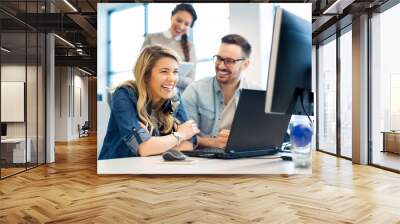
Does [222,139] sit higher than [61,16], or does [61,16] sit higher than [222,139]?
[61,16]

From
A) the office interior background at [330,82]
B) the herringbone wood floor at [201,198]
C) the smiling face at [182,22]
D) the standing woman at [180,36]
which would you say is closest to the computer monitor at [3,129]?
the office interior background at [330,82]

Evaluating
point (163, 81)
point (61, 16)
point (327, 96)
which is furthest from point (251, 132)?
point (327, 96)

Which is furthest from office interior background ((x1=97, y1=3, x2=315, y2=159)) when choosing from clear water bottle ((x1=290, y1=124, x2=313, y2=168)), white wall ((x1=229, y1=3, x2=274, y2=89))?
clear water bottle ((x1=290, y1=124, x2=313, y2=168))

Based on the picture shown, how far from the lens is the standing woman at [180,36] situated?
621 centimetres

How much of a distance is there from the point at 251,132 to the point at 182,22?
211cm

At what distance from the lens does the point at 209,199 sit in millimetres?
4590

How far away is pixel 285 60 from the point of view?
13.7ft

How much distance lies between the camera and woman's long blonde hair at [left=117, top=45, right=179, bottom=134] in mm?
6074

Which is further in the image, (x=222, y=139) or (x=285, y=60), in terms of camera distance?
(x=222, y=139)

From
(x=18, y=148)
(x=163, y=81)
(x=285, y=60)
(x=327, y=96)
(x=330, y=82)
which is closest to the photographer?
(x=285, y=60)

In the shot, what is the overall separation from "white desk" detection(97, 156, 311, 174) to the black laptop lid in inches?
10.4

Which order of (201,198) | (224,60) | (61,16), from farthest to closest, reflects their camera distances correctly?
1. (61,16)
2. (224,60)
3. (201,198)

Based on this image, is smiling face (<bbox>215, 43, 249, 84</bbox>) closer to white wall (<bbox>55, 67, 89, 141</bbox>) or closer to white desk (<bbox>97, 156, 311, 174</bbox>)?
white desk (<bbox>97, 156, 311, 174</bbox>)

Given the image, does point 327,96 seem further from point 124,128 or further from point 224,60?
point 124,128
